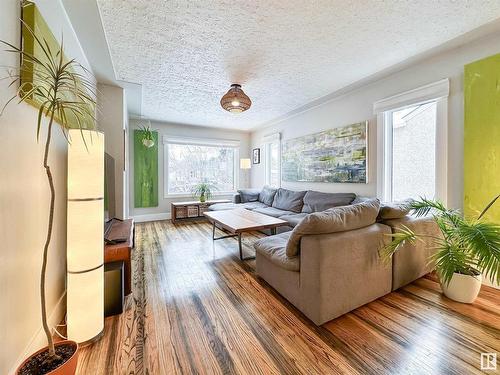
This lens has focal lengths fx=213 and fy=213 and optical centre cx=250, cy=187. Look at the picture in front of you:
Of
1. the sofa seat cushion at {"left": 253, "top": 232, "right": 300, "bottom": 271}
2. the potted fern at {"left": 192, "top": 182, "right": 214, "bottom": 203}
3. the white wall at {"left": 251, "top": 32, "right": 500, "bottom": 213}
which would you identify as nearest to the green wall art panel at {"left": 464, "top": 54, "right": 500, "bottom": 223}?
the white wall at {"left": 251, "top": 32, "right": 500, "bottom": 213}

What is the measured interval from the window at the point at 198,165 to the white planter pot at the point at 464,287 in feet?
17.0

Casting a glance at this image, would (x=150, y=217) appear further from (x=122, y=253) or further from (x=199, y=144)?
(x=122, y=253)

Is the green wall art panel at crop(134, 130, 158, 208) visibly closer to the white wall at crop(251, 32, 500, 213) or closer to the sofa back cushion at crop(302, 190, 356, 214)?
the white wall at crop(251, 32, 500, 213)

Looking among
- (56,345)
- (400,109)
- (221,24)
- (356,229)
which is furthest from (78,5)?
(400,109)

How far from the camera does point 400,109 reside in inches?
113

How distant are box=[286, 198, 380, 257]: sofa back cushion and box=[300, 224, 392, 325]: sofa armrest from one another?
0.05m

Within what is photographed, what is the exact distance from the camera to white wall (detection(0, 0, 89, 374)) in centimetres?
100

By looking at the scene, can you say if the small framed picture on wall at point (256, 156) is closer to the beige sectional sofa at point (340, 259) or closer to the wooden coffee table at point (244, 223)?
the wooden coffee table at point (244, 223)

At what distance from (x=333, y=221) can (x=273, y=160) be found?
4.22m

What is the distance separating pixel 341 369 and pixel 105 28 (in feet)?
10.7

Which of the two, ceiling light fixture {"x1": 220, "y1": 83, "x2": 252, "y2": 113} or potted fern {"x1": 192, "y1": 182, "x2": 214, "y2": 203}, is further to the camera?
potted fern {"x1": 192, "y1": 182, "x2": 214, "y2": 203}

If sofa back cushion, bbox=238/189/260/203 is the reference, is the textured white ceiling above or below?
above

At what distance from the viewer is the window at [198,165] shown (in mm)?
5598

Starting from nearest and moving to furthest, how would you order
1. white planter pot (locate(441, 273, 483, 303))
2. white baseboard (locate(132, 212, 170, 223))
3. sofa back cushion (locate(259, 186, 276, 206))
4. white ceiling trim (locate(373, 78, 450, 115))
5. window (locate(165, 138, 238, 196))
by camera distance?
white planter pot (locate(441, 273, 483, 303))
white ceiling trim (locate(373, 78, 450, 115))
sofa back cushion (locate(259, 186, 276, 206))
white baseboard (locate(132, 212, 170, 223))
window (locate(165, 138, 238, 196))
